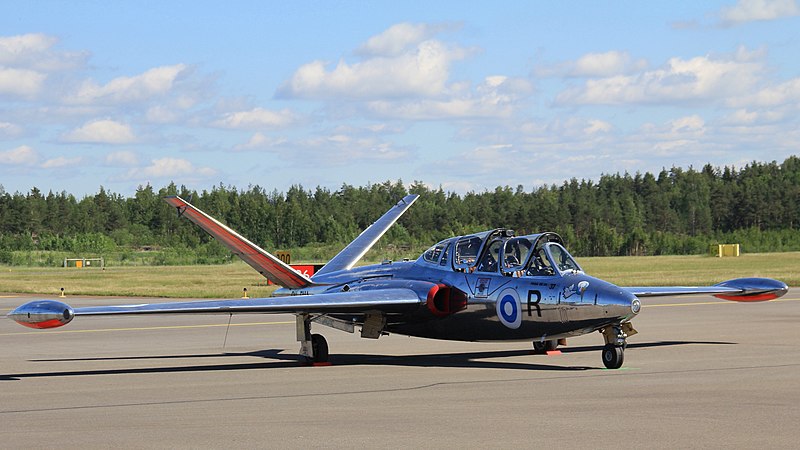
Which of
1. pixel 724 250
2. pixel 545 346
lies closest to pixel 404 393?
pixel 545 346

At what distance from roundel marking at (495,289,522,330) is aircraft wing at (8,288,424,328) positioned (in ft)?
5.52

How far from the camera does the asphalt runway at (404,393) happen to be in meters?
12.2

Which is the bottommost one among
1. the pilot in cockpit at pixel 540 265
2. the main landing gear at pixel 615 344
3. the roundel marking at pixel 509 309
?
the main landing gear at pixel 615 344

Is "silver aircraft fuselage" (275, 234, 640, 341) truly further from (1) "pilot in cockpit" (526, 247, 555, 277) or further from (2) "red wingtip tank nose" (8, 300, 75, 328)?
(2) "red wingtip tank nose" (8, 300, 75, 328)

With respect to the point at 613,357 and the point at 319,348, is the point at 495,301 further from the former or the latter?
the point at 319,348

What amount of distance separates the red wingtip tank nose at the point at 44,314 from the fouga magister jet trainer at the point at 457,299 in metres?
0.02

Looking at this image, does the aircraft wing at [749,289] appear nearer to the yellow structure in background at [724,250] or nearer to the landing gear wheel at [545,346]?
the landing gear wheel at [545,346]

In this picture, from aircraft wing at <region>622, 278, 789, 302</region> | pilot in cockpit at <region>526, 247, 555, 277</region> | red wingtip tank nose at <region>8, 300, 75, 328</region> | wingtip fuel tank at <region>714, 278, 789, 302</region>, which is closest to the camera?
red wingtip tank nose at <region>8, 300, 75, 328</region>

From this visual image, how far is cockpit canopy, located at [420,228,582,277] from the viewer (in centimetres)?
1950

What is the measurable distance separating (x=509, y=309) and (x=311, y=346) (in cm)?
419

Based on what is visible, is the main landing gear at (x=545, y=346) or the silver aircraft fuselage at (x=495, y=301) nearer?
the silver aircraft fuselage at (x=495, y=301)

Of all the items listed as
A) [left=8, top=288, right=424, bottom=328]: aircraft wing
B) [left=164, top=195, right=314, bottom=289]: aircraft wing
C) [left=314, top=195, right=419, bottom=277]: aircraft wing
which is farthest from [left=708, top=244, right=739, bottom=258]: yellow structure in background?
[left=8, top=288, right=424, bottom=328]: aircraft wing

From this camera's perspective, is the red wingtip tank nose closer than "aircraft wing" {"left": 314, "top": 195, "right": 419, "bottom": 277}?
Yes

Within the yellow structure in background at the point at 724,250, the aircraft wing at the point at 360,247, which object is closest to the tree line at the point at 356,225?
the yellow structure in background at the point at 724,250
